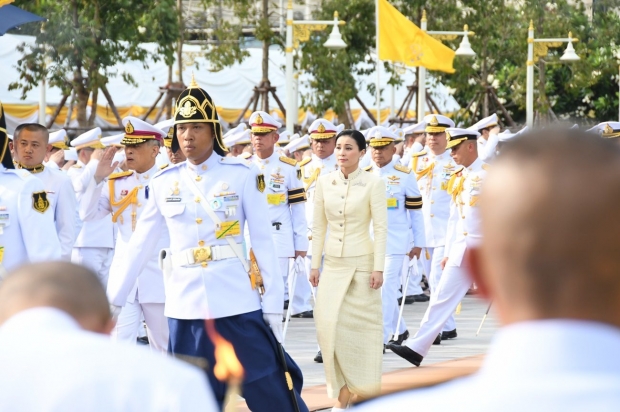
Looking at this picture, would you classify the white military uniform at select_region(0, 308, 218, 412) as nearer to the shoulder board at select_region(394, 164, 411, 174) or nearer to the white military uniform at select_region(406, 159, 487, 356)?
the white military uniform at select_region(406, 159, 487, 356)

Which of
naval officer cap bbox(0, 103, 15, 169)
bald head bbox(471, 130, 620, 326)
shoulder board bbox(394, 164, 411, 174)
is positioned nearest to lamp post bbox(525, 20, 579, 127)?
shoulder board bbox(394, 164, 411, 174)

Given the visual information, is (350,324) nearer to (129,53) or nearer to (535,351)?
(535,351)

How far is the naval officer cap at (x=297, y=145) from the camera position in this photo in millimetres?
18109

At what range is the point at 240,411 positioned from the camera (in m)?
7.98

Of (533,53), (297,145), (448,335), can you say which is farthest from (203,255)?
(533,53)

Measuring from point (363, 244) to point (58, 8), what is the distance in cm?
1203

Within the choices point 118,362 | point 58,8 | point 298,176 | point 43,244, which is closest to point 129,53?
point 58,8

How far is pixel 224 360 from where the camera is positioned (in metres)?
6.09

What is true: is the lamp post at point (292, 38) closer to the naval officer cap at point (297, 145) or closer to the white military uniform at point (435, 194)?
the naval officer cap at point (297, 145)

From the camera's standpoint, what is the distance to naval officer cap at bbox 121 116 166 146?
8.95 m

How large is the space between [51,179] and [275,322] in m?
4.19

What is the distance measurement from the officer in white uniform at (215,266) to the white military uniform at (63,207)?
2.66 meters

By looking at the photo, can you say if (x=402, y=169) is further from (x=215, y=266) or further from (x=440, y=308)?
(x=215, y=266)

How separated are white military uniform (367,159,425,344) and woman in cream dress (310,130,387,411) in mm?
2372
